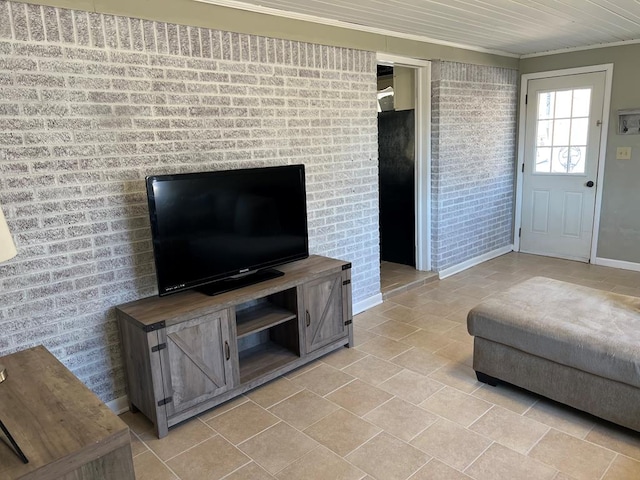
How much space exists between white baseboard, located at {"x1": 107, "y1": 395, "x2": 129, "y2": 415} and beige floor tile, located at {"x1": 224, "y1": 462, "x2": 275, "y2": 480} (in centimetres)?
91

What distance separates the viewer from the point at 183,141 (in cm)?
281

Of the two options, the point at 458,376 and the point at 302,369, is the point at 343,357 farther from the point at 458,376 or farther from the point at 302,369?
the point at 458,376

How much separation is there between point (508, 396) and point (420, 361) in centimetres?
63

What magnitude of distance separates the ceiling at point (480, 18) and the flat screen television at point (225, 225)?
3.67 ft

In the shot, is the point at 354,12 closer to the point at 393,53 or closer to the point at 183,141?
the point at 393,53

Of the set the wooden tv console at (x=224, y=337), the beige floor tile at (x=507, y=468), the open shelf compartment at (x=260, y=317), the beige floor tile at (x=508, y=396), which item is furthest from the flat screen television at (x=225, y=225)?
the beige floor tile at (x=507, y=468)

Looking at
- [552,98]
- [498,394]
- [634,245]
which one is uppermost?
[552,98]

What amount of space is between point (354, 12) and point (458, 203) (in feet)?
8.09

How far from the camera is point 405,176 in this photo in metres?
4.97

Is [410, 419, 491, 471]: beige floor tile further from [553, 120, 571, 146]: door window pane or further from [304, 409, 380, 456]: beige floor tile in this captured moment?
[553, 120, 571, 146]: door window pane

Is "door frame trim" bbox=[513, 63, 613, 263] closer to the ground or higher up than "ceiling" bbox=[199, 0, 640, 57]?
closer to the ground

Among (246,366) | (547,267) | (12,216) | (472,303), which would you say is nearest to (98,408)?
(12,216)

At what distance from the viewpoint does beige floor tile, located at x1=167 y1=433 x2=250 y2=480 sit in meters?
2.18

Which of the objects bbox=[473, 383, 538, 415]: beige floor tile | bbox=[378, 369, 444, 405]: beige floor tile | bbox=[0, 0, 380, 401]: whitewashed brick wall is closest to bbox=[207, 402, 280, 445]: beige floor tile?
bbox=[0, 0, 380, 401]: whitewashed brick wall
